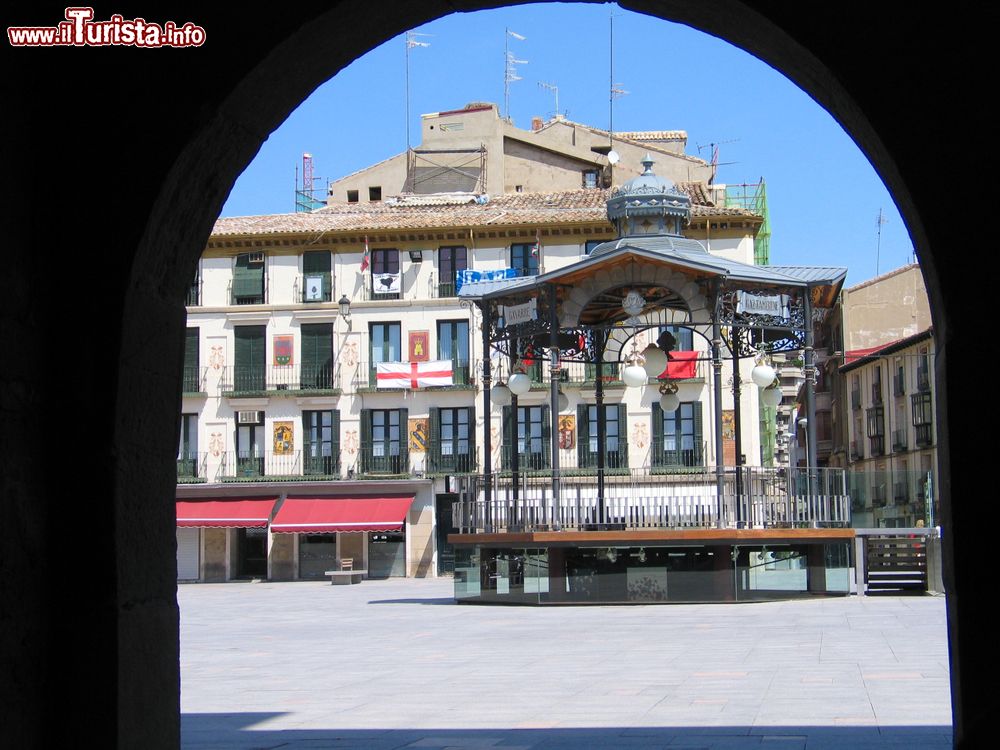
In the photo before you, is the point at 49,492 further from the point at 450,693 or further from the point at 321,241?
the point at 321,241

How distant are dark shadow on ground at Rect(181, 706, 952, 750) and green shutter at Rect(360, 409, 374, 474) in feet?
113

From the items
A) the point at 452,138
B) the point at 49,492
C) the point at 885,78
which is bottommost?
the point at 49,492

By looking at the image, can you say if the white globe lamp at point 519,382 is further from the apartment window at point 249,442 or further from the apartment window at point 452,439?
the apartment window at point 249,442

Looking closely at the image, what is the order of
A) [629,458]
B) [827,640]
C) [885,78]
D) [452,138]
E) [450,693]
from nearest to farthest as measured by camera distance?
[885,78] → [450,693] → [827,640] → [629,458] → [452,138]

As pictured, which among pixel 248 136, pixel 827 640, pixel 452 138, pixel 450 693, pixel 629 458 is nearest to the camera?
pixel 248 136

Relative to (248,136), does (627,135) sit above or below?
above

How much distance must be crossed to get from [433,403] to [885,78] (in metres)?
38.1

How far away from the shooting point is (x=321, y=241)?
4303cm

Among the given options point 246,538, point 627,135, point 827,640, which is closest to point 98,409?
point 827,640

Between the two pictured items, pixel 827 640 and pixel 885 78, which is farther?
pixel 827 640

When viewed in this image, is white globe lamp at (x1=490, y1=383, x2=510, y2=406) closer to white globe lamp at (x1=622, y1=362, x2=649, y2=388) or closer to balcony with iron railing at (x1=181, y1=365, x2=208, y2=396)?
white globe lamp at (x1=622, y1=362, x2=649, y2=388)

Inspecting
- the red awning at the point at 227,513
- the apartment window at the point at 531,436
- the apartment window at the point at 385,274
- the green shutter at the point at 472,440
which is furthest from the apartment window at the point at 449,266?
the red awning at the point at 227,513

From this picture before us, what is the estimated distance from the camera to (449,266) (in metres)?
42.7

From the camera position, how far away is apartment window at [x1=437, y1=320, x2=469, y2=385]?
41781 millimetres
